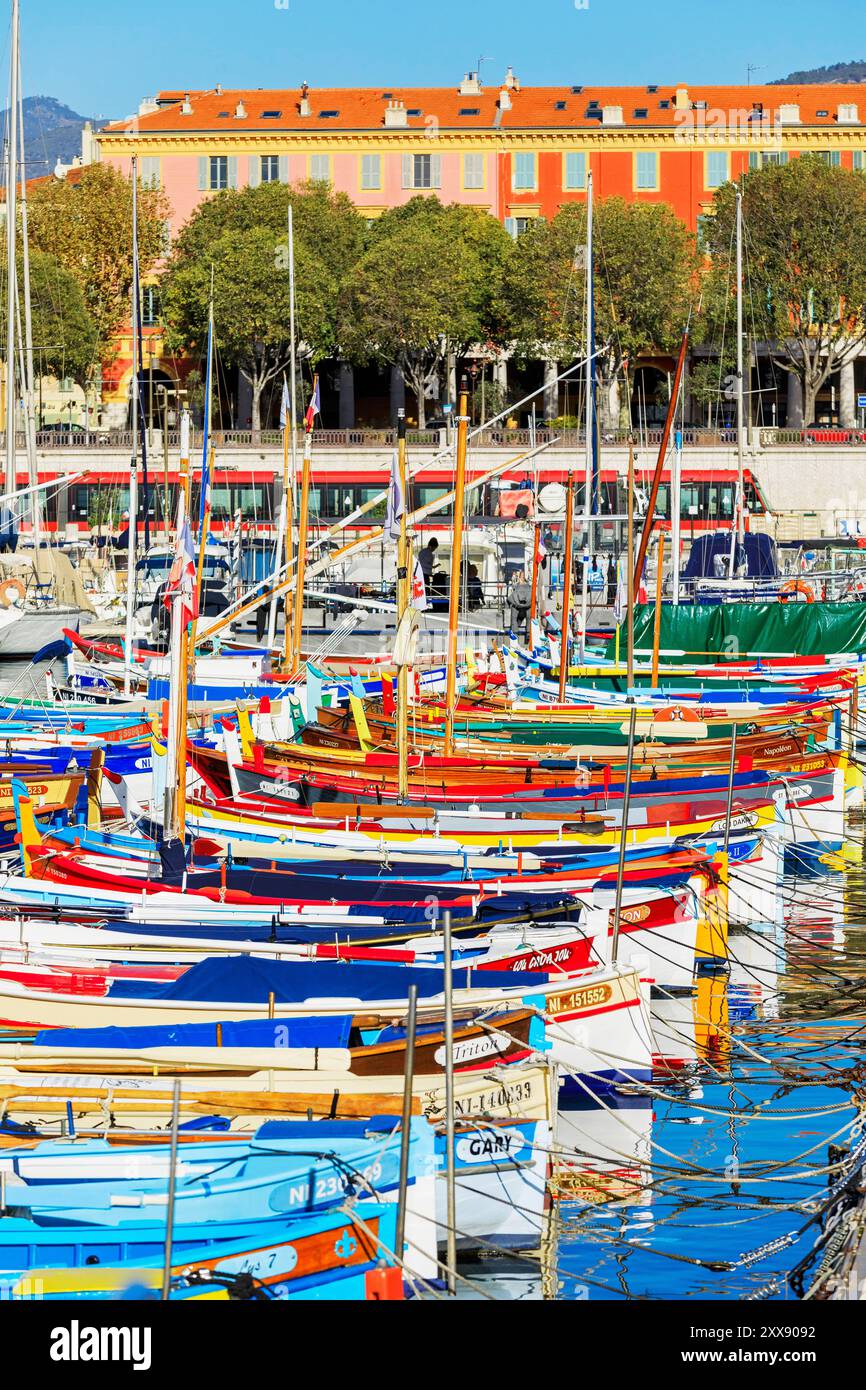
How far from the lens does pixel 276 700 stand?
1294 inches

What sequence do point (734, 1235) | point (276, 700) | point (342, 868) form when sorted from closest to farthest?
point (734, 1235) < point (342, 868) < point (276, 700)

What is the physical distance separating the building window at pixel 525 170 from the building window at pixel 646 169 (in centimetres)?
534

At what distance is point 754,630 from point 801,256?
140 feet

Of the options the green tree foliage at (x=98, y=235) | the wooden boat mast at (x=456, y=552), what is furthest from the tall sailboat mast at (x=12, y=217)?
the green tree foliage at (x=98, y=235)

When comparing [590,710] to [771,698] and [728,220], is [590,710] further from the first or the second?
[728,220]

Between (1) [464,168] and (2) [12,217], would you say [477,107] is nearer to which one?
(1) [464,168]

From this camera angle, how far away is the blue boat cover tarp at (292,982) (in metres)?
17.4

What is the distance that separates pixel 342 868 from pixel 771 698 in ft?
61.3

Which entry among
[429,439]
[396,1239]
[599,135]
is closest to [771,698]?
[396,1239]

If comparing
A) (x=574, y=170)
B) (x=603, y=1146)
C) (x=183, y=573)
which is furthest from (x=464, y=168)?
(x=603, y=1146)

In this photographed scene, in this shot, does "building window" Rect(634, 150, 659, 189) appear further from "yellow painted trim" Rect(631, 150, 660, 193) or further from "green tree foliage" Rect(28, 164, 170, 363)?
"green tree foliage" Rect(28, 164, 170, 363)

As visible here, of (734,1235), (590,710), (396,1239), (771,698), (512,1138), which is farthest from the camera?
(771,698)

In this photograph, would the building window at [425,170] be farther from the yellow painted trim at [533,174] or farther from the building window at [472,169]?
the yellow painted trim at [533,174]
